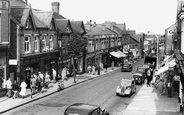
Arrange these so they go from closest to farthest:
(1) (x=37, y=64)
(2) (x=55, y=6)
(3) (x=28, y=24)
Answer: (3) (x=28, y=24) → (1) (x=37, y=64) → (2) (x=55, y=6)

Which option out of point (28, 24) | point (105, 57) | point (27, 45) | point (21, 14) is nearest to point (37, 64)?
point (27, 45)

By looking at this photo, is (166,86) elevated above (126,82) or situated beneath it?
situated beneath

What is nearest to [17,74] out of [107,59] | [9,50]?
[9,50]

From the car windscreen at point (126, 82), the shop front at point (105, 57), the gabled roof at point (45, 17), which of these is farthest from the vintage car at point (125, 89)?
the shop front at point (105, 57)

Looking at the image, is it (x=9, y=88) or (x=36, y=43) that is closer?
(x=9, y=88)

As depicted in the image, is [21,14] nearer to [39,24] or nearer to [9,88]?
[39,24]

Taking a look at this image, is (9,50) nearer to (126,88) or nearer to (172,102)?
(126,88)

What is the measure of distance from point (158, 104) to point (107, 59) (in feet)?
134

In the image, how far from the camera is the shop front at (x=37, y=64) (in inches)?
1157

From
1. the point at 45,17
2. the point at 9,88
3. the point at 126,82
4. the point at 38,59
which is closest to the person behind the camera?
the point at 9,88

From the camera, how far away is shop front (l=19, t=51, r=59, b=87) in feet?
96.4

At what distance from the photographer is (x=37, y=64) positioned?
108 feet

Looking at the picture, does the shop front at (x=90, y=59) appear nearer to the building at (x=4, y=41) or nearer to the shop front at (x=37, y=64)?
the shop front at (x=37, y=64)

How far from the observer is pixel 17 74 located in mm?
28281
